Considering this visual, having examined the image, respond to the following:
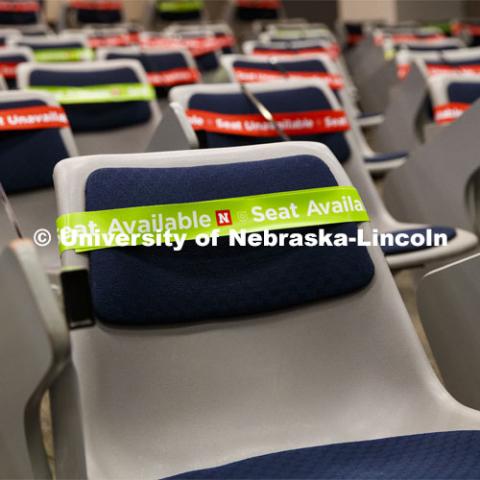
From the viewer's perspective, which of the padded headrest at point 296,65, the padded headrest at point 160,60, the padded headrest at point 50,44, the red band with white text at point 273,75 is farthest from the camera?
the padded headrest at point 50,44

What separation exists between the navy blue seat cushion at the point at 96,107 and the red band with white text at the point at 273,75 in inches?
22.3

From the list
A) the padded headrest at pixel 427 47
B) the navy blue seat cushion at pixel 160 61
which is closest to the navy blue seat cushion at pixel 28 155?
the navy blue seat cushion at pixel 160 61

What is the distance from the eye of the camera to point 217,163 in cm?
155

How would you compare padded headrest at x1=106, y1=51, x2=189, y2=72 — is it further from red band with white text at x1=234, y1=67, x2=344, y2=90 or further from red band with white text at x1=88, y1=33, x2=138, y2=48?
red band with white text at x1=88, y1=33, x2=138, y2=48

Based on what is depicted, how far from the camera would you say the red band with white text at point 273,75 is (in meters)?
3.61

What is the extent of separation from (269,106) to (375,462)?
1579 millimetres

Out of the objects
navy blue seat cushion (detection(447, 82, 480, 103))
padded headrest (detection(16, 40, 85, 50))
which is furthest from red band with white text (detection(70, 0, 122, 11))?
navy blue seat cushion (detection(447, 82, 480, 103))

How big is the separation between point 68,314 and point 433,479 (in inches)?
22.1

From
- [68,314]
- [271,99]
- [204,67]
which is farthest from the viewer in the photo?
[204,67]

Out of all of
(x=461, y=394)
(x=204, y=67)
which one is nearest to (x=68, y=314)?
(x=461, y=394)

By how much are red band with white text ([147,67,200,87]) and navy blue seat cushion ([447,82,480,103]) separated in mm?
1500

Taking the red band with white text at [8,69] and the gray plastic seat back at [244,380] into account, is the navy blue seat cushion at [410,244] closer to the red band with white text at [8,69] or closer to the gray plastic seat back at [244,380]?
the gray plastic seat back at [244,380]

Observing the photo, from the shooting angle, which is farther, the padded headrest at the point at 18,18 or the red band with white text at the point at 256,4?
the red band with white text at the point at 256,4

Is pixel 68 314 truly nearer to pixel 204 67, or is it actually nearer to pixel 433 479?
A: pixel 433 479
